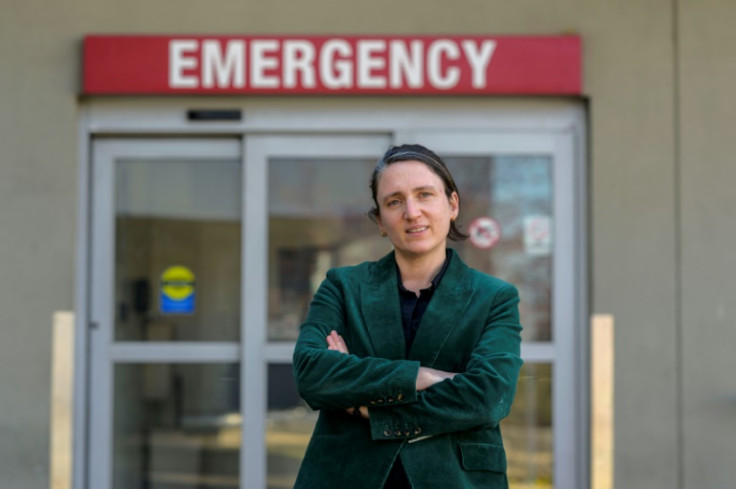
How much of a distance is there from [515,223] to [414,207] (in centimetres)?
320

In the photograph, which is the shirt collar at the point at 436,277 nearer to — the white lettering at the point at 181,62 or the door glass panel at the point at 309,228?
the door glass panel at the point at 309,228

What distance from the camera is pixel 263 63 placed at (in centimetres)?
532

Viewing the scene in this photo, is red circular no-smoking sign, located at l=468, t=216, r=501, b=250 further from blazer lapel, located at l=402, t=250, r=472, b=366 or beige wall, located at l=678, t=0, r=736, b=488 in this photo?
blazer lapel, located at l=402, t=250, r=472, b=366

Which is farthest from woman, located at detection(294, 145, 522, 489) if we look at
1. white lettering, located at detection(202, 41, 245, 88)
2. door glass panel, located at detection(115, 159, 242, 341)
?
door glass panel, located at detection(115, 159, 242, 341)

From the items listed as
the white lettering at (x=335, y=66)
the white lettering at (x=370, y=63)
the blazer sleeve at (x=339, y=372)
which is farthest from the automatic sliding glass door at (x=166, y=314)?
the blazer sleeve at (x=339, y=372)

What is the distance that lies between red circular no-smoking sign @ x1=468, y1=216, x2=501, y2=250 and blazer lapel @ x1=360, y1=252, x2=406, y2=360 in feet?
10.1

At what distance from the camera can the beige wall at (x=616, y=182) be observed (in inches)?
207

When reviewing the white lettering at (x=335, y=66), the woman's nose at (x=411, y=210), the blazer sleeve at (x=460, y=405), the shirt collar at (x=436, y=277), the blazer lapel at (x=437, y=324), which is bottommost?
the blazer sleeve at (x=460, y=405)

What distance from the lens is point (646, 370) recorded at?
5.27 metres

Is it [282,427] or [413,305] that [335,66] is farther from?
[413,305]

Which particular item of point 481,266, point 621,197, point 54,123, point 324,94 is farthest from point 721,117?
point 54,123

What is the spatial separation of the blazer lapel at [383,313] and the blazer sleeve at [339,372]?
55mm

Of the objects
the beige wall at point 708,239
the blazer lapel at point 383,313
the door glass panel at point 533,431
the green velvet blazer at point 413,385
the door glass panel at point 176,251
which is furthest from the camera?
the door glass panel at point 176,251

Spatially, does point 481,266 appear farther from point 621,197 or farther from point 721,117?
point 721,117
